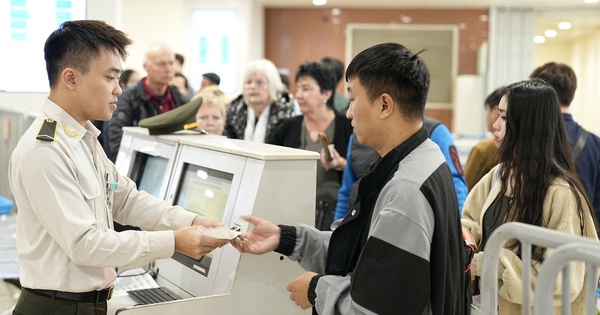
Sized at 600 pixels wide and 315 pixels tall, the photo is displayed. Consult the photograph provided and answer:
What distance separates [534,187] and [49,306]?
1.55 m

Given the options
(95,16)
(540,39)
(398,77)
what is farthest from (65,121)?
(540,39)

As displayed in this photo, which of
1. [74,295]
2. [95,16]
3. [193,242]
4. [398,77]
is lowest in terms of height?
[74,295]

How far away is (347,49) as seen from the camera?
11.6 metres

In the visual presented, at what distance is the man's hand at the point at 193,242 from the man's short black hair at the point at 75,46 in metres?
0.57

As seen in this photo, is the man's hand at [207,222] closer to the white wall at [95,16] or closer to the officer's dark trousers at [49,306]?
the officer's dark trousers at [49,306]

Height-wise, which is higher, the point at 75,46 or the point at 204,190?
the point at 75,46

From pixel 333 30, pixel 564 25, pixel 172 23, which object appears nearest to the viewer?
pixel 172 23

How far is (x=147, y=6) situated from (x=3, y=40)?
6.52 metres

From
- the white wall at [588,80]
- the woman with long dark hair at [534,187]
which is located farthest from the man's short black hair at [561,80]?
the white wall at [588,80]

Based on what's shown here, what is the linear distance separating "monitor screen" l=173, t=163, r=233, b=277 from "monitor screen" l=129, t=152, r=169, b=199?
19 cm

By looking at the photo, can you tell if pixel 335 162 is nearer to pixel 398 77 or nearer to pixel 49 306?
pixel 398 77

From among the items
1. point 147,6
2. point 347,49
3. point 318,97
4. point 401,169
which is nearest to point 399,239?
point 401,169

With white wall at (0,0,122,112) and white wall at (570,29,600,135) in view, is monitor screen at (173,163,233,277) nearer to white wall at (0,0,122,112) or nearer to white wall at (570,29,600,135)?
white wall at (0,0,122,112)

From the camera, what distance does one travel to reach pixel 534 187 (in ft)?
6.92
